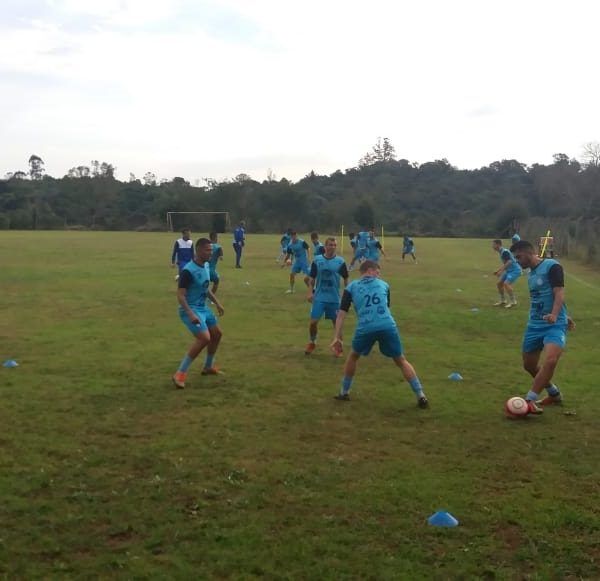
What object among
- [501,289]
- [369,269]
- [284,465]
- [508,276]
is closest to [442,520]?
[284,465]

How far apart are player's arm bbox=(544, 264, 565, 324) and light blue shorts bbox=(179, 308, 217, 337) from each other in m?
4.30

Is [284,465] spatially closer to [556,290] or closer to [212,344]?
[556,290]

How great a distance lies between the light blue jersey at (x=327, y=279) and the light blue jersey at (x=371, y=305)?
135 inches

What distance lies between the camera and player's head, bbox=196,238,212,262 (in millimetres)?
9688

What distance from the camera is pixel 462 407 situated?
8867 millimetres

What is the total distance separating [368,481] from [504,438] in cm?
200

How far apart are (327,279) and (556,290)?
15.5 ft

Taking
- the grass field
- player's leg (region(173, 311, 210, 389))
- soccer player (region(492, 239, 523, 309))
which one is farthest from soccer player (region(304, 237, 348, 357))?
soccer player (region(492, 239, 523, 309))

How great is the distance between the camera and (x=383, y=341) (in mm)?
8680

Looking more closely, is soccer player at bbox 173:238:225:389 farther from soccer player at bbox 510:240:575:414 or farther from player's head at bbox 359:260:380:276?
soccer player at bbox 510:240:575:414

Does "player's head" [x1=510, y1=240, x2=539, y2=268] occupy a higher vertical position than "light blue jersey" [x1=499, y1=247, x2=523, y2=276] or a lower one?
higher

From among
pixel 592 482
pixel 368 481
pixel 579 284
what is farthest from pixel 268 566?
pixel 579 284

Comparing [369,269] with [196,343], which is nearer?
[369,269]

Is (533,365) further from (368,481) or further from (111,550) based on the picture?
(111,550)
